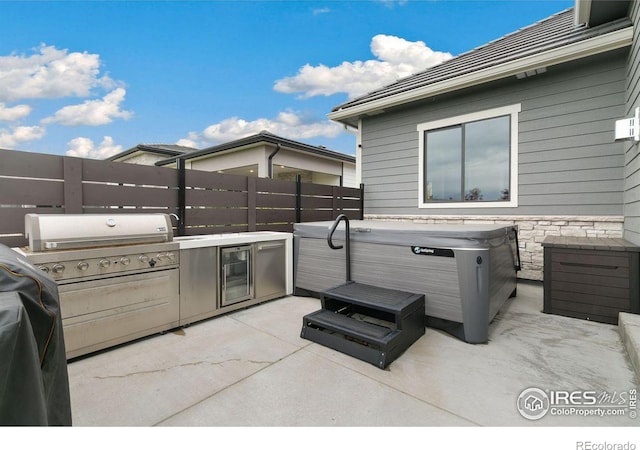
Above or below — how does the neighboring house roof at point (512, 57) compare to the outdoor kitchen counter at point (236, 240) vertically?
above

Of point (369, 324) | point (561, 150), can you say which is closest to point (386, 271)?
point (369, 324)

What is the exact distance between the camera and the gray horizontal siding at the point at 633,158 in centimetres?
304

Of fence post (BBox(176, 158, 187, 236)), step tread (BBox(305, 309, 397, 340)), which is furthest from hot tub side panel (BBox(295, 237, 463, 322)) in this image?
fence post (BBox(176, 158, 187, 236))

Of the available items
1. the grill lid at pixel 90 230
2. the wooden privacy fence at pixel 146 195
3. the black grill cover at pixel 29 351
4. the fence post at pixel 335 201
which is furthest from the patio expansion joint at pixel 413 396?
the fence post at pixel 335 201

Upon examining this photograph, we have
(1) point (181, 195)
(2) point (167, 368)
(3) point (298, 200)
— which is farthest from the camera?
(3) point (298, 200)

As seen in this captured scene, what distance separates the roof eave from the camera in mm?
3605

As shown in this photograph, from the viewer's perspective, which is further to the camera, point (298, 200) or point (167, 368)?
point (298, 200)

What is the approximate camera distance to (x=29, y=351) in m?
0.66

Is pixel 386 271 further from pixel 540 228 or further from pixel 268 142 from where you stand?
pixel 268 142

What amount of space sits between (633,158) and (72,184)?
566 cm

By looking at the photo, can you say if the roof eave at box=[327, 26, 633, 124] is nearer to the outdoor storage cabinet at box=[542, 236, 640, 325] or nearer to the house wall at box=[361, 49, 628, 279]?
the house wall at box=[361, 49, 628, 279]

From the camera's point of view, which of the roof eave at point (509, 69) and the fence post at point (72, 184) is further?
the roof eave at point (509, 69)

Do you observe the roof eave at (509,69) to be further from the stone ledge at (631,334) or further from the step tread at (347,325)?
the step tread at (347,325)

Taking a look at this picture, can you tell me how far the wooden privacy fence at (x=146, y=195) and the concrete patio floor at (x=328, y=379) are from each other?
4.31 ft
